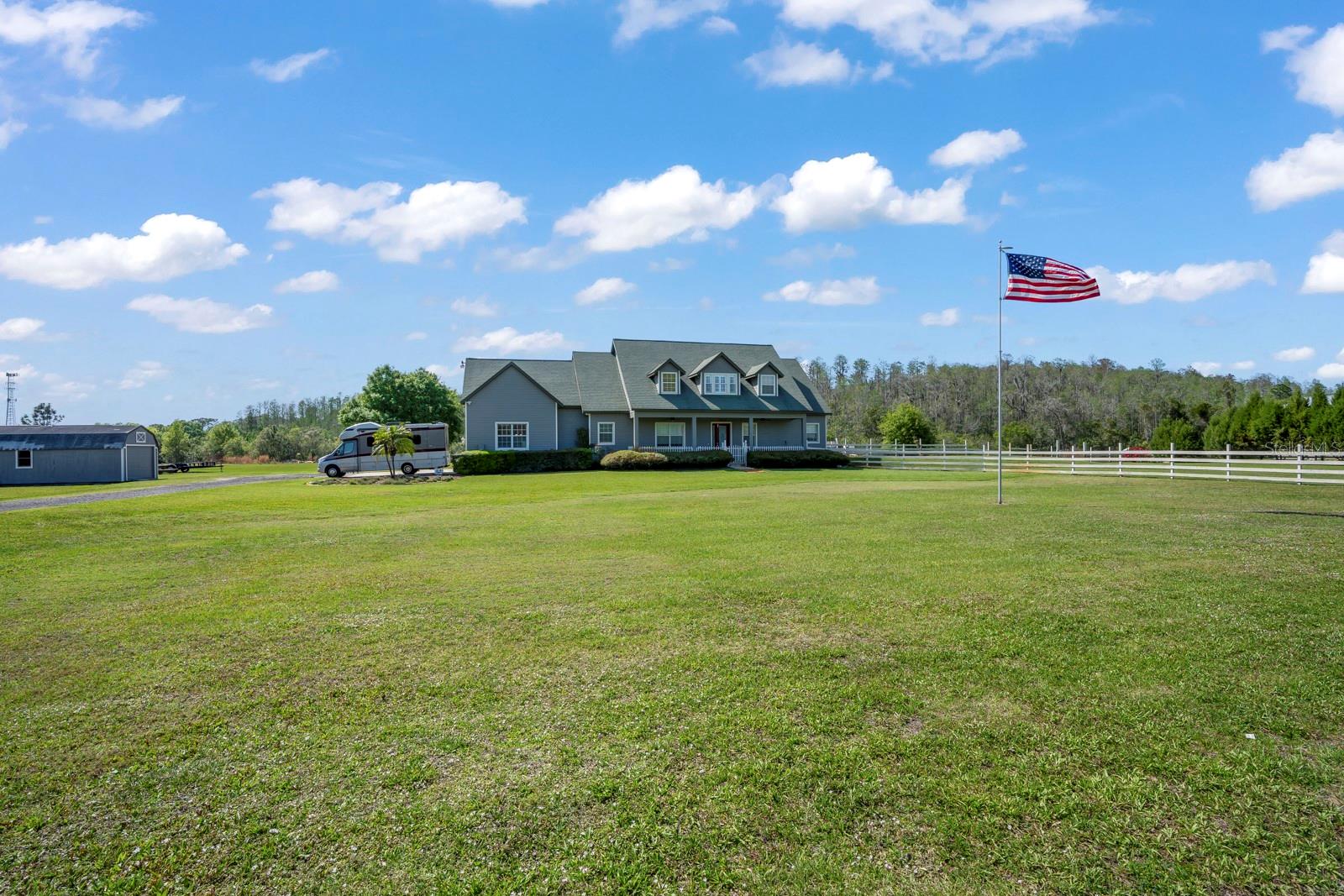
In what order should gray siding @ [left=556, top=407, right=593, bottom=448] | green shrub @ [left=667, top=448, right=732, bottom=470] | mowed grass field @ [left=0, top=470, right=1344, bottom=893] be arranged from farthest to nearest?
gray siding @ [left=556, top=407, right=593, bottom=448] < green shrub @ [left=667, top=448, right=732, bottom=470] < mowed grass field @ [left=0, top=470, right=1344, bottom=893]

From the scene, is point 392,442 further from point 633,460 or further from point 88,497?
point 633,460

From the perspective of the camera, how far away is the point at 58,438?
39875mm

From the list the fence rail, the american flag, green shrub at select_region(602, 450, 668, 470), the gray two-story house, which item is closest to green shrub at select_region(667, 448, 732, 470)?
green shrub at select_region(602, 450, 668, 470)

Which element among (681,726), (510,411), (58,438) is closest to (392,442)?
(510,411)

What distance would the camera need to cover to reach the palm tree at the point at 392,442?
Result: 32125 millimetres

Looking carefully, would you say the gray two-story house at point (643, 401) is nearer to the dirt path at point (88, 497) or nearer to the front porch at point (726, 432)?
the front porch at point (726, 432)

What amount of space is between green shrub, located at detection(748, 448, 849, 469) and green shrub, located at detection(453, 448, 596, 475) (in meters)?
9.00

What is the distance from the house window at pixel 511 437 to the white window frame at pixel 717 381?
1096 cm

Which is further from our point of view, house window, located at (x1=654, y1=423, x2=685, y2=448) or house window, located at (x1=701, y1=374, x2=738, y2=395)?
house window, located at (x1=701, y1=374, x2=738, y2=395)

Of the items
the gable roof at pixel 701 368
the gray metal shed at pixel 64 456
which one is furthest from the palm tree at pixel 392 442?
the gray metal shed at pixel 64 456

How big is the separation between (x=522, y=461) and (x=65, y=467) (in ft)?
84.0

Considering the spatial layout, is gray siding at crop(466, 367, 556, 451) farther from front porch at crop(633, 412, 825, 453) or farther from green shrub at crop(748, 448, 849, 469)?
green shrub at crop(748, 448, 849, 469)

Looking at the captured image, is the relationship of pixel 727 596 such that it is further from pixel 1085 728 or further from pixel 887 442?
pixel 887 442

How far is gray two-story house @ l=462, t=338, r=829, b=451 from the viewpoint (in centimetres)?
4097
